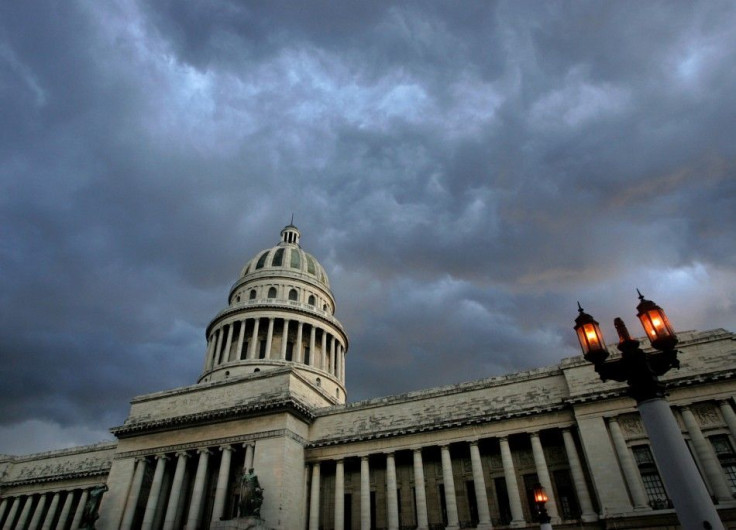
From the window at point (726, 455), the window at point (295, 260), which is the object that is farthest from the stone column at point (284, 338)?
the window at point (726, 455)

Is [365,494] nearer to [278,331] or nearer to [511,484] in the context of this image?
[511,484]

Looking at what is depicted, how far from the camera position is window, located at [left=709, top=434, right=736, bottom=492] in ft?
83.5

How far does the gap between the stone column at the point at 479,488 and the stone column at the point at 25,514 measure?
1826 inches

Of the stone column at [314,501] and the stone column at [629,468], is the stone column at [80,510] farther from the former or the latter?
the stone column at [629,468]

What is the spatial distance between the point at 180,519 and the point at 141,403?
428 inches

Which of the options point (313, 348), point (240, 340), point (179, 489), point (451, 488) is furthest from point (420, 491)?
point (240, 340)

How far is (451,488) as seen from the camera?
30.8m

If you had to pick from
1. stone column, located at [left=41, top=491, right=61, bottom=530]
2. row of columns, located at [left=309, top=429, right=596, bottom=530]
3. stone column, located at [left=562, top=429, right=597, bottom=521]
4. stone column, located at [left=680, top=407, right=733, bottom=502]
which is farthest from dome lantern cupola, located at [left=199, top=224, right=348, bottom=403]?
stone column, located at [left=680, top=407, right=733, bottom=502]

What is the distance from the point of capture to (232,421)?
35406mm

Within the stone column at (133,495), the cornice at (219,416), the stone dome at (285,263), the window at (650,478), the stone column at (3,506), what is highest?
the stone dome at (285,263)

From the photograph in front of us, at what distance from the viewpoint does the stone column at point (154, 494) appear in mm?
33719

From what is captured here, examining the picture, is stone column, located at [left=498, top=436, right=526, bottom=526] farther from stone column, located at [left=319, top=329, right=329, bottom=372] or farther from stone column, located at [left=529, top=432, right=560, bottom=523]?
stone column, located at [left=319, top=329, right=329, bottom=372]

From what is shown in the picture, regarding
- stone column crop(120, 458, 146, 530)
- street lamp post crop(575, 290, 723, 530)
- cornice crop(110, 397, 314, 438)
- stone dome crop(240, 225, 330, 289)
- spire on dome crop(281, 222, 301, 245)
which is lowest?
street lamp post crop(575, 290, 723, 530)

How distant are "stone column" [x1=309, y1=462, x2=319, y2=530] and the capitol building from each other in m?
0.08
